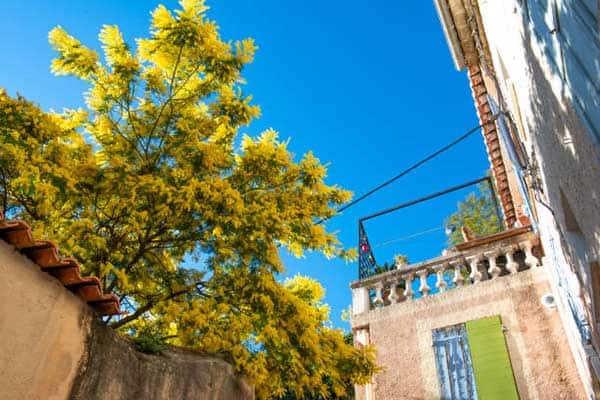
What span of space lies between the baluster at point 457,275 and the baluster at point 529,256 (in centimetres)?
133

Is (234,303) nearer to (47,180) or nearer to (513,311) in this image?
(47,180)

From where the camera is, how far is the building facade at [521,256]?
3232 mm

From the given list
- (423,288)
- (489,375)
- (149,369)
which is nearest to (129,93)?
(149,369)

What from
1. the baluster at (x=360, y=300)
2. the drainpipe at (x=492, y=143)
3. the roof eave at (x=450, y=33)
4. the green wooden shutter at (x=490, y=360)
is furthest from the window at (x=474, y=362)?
the roof eave at (x=450, y=33)

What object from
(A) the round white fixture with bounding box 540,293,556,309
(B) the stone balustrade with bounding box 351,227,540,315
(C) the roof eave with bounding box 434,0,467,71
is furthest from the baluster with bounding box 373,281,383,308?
(C) the roof eave with bounding box 434,0,467,71

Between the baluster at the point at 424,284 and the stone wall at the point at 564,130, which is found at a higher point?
the baluster at the point at 424,284

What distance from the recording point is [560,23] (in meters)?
3.11

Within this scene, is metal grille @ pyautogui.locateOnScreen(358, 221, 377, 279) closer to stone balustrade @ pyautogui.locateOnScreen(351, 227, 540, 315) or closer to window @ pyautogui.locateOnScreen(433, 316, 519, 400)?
stone balustrade @ pyautogui.locateOnScreen(351, 227, 540, 315)

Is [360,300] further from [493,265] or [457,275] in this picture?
[493,265]

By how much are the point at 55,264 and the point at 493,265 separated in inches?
333

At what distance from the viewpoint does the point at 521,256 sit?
9.84 m

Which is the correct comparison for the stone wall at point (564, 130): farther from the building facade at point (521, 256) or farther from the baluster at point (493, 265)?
the baluster at point (493, 265)

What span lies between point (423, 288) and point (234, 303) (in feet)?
17.7

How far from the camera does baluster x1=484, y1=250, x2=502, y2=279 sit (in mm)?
9547
